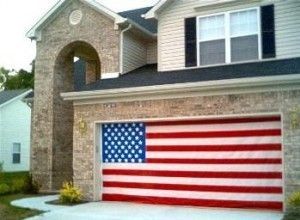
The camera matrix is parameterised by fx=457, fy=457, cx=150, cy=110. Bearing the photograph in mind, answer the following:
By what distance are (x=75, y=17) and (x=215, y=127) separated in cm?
832

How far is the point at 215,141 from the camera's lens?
13.7 metres

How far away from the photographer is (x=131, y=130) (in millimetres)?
15055

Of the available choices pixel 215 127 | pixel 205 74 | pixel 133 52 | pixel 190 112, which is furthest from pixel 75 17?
pixel 215 127

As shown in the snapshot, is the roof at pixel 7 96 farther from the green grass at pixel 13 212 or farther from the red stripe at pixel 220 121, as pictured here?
the red stripe at pixel 220 121

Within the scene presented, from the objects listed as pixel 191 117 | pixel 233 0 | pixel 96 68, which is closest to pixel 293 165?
pixel 191 117

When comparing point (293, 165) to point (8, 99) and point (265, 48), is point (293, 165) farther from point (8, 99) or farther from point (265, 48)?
point (8, 99)

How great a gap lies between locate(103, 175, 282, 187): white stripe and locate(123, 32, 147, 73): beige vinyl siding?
463 centimetres

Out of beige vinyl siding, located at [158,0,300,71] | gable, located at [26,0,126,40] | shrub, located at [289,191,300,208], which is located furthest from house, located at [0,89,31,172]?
shrub, located at [289,191,300,208]

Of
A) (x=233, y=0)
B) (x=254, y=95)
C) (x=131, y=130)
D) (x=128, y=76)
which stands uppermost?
(x=233, y=0)

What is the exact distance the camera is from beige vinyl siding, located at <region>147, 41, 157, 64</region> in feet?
65.9

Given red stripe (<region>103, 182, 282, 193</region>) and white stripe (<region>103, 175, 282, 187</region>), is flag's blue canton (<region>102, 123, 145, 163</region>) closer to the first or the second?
white stripe (<region>103, 175, 282, 187</region>)

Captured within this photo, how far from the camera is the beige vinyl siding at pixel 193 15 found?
14930mm

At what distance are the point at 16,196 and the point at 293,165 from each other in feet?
33.9

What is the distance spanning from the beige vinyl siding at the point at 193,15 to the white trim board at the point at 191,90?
8.81 feet
